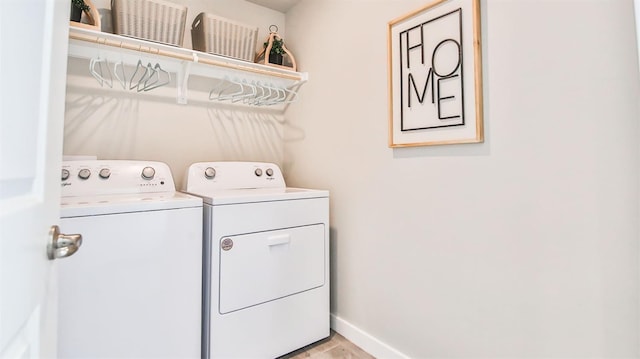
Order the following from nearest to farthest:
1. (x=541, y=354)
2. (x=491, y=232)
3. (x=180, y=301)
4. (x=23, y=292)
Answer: (x=23, y=292), (x=541, y=354), (x=491, y=232), (x=180, y=301)

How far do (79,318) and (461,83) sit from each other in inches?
68.0

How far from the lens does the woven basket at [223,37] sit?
6.26ft

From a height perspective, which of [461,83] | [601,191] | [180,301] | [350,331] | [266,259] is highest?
[461,83]

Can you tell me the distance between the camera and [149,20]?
5.63 feet

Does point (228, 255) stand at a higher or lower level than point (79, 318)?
higher

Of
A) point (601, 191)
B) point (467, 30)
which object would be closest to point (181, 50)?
point (467, 30)

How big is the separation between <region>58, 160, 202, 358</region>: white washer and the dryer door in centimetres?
13

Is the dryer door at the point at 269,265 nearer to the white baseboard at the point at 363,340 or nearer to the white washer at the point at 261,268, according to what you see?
the white washer at the point at 261,268

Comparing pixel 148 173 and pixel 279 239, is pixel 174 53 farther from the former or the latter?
pixel 279 239

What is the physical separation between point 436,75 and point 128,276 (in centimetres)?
153

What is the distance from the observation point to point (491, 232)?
49.1 inches

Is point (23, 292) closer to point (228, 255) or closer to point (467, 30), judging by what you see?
point (228, 255)

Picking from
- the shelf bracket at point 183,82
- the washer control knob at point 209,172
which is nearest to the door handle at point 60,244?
the washer control knob at point 209,172

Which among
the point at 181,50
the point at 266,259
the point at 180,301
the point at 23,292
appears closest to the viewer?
the point at 23,292
